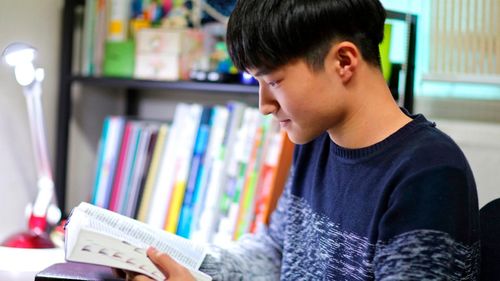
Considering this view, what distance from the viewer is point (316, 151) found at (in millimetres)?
1100

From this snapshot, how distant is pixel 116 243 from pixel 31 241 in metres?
0.67

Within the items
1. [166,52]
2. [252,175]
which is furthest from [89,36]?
[252,175]

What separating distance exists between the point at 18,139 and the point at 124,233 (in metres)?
0.83

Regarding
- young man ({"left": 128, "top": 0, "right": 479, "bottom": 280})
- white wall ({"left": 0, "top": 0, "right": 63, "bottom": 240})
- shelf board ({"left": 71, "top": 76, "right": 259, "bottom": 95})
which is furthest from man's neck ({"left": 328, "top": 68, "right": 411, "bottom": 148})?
white wall ({"left": 0, "top": 0, "right": 63, "bottom": 240})

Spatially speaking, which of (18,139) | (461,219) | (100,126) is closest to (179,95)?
(100,126)

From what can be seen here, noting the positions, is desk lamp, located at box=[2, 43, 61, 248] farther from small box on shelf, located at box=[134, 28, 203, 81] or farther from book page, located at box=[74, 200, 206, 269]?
book page, located at box=[74, 200, 206, 269]

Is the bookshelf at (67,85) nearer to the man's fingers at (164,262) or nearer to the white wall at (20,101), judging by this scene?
the white wall at (20,101)

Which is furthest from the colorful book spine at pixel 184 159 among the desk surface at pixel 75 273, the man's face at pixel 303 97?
the man's face at pixel 303 97

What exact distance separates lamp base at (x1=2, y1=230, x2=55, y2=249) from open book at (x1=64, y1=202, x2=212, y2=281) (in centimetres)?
55

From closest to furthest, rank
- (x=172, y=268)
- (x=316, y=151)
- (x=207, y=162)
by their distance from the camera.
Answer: (x=172, y=268)
(x=316, y=151)
(x=207, y=162)

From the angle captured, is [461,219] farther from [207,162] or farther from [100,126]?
[100,126]

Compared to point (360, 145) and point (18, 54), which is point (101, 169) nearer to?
point (18, 54)

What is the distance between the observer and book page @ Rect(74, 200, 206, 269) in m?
0.89

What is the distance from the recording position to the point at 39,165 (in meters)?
1.53
